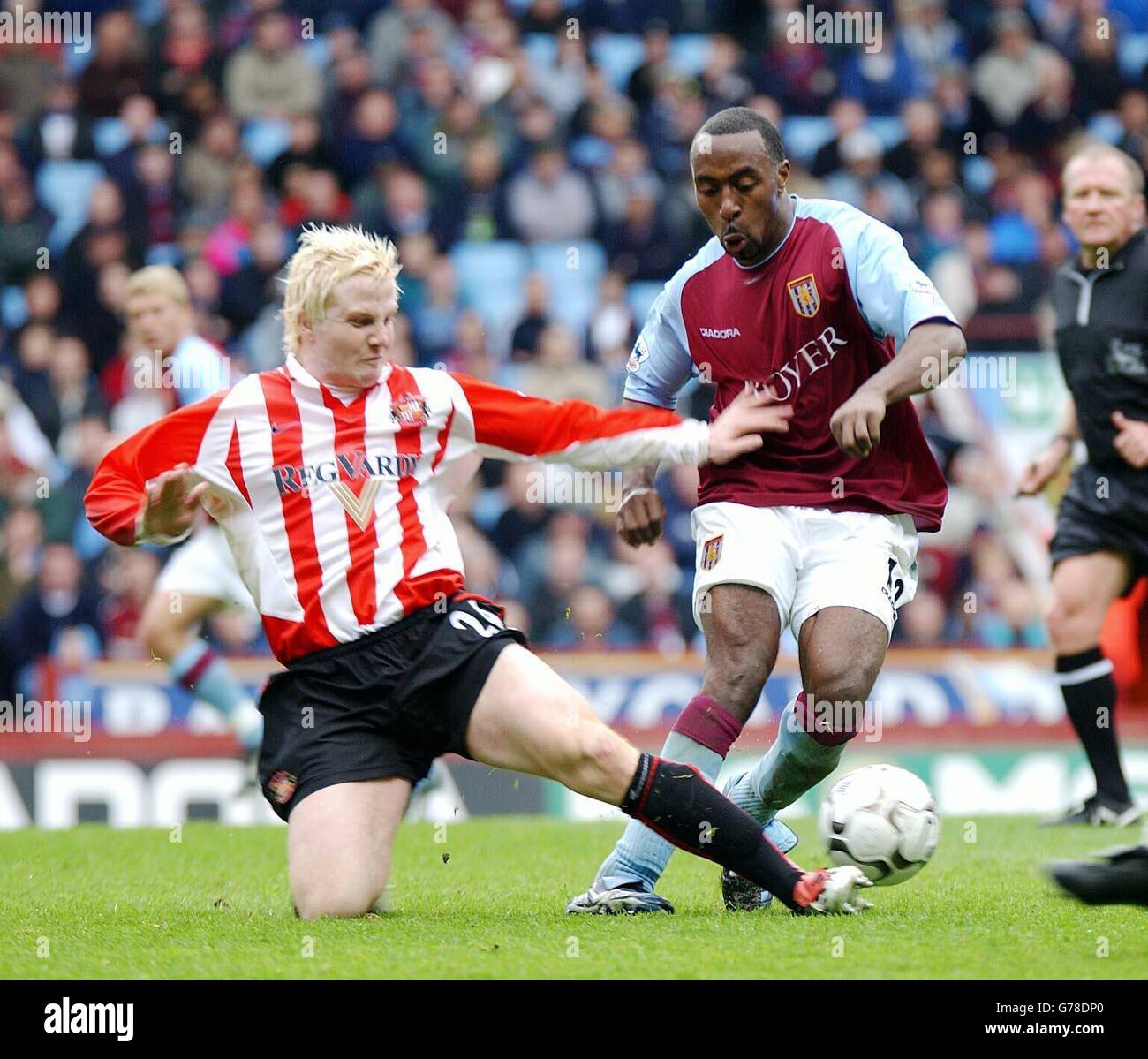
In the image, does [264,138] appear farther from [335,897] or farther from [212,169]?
[335,897]

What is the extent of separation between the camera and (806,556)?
5.22 metres

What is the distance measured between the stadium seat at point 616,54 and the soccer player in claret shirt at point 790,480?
31.9 feet

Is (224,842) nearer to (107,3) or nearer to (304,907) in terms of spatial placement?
(304,907)

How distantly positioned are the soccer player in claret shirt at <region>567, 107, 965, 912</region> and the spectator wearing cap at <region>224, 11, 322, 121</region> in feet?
30.3

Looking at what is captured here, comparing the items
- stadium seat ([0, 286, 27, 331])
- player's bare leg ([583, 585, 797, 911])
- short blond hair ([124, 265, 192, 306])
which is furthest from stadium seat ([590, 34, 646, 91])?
player's bare leg ([583, 585, 797, 911])

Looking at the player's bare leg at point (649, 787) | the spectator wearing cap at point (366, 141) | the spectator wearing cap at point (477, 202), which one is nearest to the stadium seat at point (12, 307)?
the spectator wearing cap at point (366, 141)

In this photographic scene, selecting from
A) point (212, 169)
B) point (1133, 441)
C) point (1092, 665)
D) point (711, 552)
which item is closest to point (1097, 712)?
point (1092, 665)

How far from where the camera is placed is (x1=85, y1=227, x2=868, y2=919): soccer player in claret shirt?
4816 millimetres

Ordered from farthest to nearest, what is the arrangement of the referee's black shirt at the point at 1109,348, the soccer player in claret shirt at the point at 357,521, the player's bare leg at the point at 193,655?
1. the player's bare leg at the point at 193,655
2. the referee's black shirt at the point at 1109,348
3. the soccer player in claret shirt at the point at 357,521

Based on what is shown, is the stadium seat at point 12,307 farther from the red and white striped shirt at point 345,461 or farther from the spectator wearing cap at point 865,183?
the red and white striped shirt at point 345,461

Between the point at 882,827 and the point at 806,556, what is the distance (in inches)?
31.5

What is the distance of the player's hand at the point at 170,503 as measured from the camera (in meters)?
4.62

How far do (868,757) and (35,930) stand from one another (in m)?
5.38
